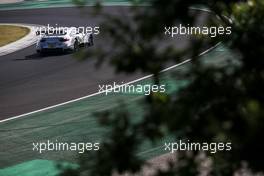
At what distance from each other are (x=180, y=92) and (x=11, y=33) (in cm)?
3409

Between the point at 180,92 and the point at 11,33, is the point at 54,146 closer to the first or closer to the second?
the point at 180,92

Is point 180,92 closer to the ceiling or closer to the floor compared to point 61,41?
closer to the ceiling

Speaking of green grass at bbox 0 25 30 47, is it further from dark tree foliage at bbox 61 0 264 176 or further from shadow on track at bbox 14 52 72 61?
dark tree foliage at bbox 61 0 264 176

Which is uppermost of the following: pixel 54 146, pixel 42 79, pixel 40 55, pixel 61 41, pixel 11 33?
pixel 54 146

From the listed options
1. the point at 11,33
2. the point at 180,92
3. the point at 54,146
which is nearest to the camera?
the point at 180,92

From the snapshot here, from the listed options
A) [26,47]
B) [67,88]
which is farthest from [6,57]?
[67,88]

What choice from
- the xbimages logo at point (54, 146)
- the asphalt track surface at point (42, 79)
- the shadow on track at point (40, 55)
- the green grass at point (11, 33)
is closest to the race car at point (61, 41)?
the shadow on track at point (40, 55)

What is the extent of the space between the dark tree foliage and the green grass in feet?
96.0

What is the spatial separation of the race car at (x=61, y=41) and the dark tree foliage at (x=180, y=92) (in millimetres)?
23375

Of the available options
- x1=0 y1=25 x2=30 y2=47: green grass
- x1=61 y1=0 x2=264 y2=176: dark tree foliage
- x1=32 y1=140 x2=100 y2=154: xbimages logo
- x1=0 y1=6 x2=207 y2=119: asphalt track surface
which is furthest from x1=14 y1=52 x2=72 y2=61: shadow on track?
x1=61 y1=0 x2=264 y2=176: dark tree foliage

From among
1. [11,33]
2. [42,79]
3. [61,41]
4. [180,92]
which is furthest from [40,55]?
[180,92]

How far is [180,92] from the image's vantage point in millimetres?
3424

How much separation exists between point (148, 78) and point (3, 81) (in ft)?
19.1

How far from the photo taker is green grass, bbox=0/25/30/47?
1311 inches
